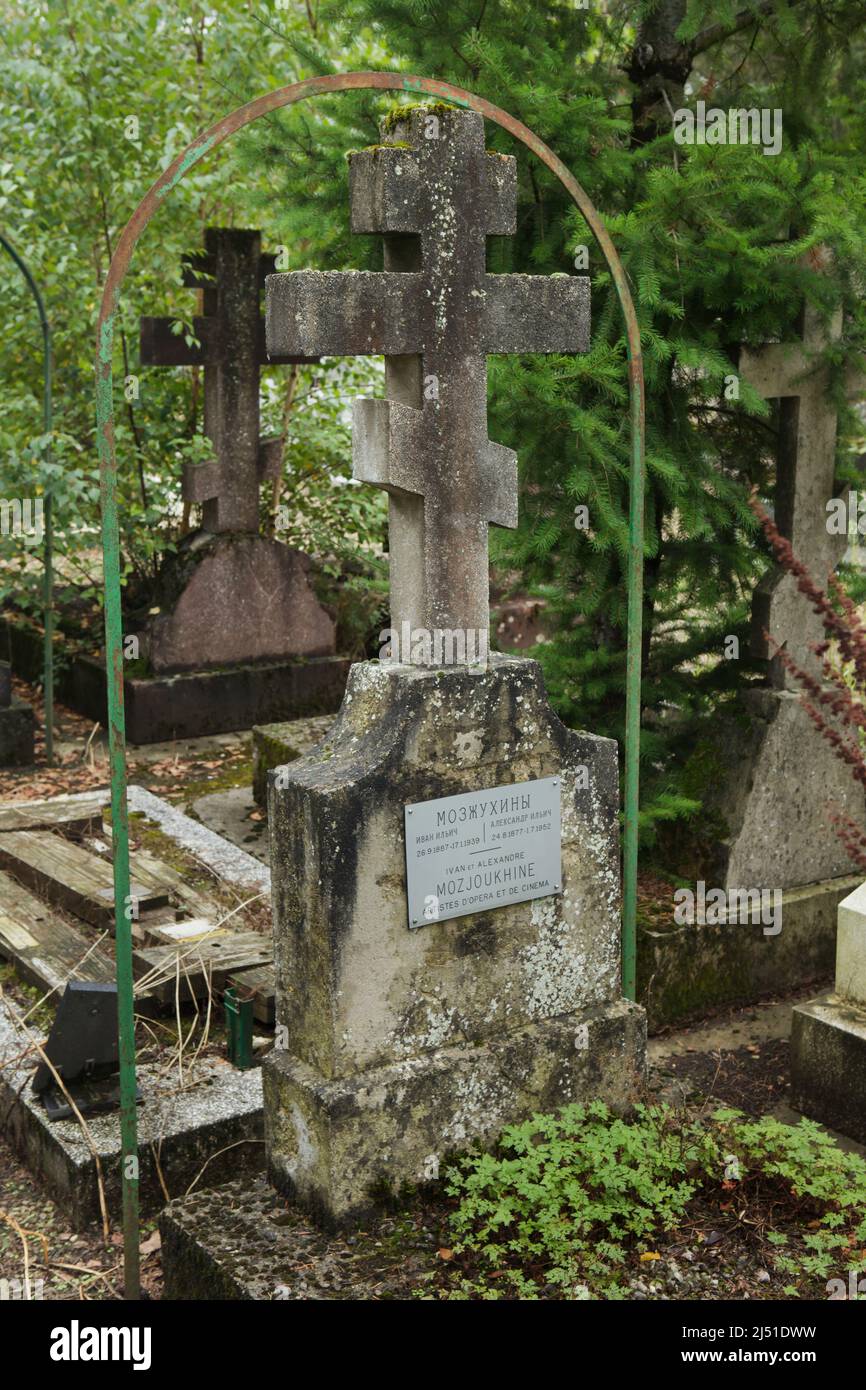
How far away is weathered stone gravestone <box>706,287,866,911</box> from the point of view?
589cm

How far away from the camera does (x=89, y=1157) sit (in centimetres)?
427

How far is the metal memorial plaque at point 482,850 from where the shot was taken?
12.6ft

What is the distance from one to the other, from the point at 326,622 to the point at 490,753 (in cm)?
614

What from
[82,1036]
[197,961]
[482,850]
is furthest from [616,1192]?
[197,961]

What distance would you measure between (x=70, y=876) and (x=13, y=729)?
110 inches

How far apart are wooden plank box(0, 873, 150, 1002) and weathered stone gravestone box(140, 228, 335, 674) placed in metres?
3.54

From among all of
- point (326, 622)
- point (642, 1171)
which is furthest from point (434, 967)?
point (326, 622)

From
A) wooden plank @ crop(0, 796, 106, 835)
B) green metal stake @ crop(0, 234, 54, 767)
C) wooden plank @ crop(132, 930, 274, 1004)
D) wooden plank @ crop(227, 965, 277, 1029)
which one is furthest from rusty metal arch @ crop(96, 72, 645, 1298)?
green metal stake @ crop(0, 234, 54, 767)

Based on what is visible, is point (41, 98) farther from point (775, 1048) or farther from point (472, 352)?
point (775, 1048)

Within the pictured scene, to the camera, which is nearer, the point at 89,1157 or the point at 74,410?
the point at 89,1157

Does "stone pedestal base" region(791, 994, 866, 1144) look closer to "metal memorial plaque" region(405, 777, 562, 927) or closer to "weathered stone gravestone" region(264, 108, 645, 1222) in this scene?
"weathered stone gravestone" region(264, 108, 645, 1222)

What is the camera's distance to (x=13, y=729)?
870cm

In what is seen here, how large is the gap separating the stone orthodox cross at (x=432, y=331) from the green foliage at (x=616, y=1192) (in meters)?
1.44

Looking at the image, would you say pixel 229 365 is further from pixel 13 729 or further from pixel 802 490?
pixel 802 490
